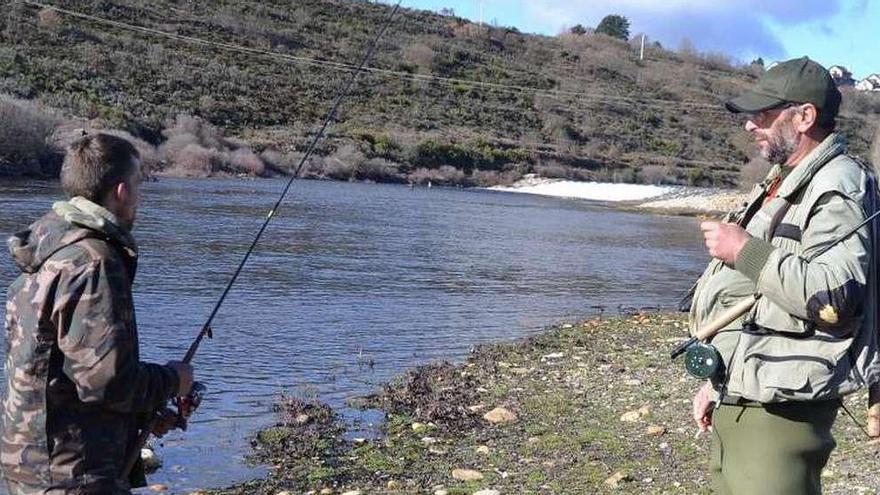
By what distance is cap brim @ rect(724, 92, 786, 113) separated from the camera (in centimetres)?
330

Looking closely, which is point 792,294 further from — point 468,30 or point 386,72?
point 468,30

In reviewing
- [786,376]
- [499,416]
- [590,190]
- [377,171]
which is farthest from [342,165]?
[786,376]

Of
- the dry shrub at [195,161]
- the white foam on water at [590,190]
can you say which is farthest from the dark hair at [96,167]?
the white foam on water at [590,190]

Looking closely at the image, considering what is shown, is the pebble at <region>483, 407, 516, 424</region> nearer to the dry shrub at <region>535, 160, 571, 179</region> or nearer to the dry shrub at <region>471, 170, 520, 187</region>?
the dry shrub at <region>471, 170, 520, 187</region>

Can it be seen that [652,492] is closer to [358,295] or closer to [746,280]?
[746,280]

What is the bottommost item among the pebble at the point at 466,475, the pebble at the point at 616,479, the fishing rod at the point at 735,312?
the pebble at the point at 466,475

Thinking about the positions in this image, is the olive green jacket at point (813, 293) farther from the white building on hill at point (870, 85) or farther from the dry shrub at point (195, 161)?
the white building on hill at point (870, 85)

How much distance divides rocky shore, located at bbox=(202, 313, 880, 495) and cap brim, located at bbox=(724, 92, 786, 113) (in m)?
2.66

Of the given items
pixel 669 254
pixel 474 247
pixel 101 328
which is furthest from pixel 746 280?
pixel 669 254

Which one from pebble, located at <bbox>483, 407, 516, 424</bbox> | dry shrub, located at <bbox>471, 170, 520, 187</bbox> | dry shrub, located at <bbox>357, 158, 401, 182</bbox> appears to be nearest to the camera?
pebble, located at <bbox>483, 407, 516, 424</bbox>

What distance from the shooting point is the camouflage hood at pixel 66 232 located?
3.01 metres

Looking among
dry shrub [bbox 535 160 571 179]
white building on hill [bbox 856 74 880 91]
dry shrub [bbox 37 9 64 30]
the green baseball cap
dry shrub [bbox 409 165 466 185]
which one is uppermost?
white building on hill [bbox 856 74 880 91]

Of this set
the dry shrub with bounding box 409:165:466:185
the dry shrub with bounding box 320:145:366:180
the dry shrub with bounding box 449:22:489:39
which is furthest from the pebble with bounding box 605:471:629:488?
the dry shrub with bounding box 449:22:489:39

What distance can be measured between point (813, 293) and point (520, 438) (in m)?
4.19
